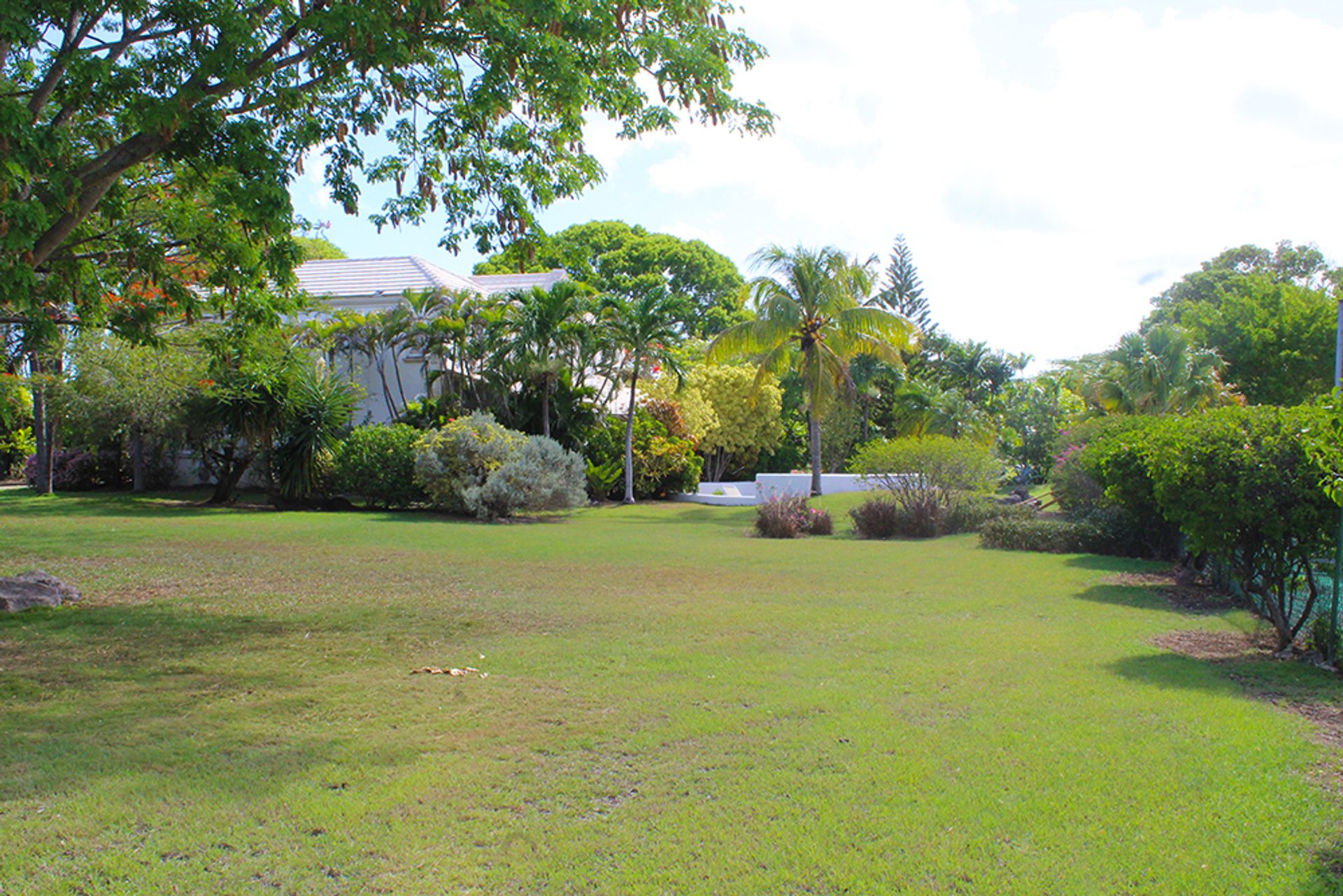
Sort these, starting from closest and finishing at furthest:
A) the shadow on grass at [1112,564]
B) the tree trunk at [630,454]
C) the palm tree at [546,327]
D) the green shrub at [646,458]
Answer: the shadow on grass at [1112,564] → the palm tree at [546,327] → the tree trunk at [630,454] → the green shrub at [646,458]

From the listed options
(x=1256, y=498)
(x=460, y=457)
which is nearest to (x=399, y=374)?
(x=460, y=457)

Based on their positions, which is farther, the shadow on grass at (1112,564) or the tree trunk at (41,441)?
the tree trunk at (41,441)

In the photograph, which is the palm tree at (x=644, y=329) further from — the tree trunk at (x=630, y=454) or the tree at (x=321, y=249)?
the tree at (x=321, y=249)

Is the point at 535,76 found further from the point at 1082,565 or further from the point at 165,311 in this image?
the point at 1082,565

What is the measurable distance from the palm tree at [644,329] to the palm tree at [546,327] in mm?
1252

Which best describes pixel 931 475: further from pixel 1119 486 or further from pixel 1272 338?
pixel 1272 338

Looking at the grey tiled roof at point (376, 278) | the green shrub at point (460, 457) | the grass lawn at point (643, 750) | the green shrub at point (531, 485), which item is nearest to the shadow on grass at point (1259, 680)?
the grass lawn at point (643, 750)

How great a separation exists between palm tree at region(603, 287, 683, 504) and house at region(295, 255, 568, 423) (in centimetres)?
347

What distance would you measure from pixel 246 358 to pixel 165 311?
92.0 inches

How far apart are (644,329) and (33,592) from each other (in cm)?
1977

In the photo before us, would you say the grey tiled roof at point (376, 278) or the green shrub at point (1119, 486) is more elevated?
the grey tiled roof at point (376, 278)

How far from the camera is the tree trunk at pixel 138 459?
89.7 ft

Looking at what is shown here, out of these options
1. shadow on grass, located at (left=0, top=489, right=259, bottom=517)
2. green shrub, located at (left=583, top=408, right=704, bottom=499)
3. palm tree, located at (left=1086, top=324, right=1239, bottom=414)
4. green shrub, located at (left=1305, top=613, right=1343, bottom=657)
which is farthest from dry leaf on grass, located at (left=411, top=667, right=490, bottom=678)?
palm tree, located at (left=1086, top=324, right=1239, bottom=414)

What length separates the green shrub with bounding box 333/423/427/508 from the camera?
24.0m
